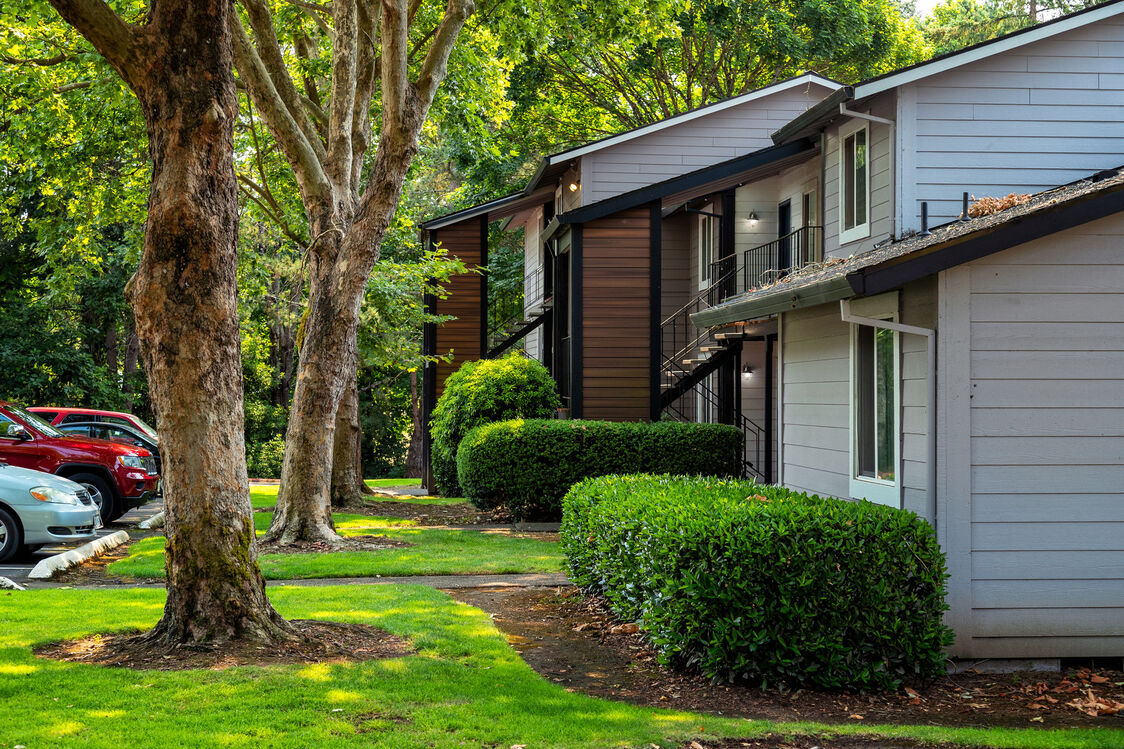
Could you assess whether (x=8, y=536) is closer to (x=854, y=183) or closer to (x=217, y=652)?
(x=217, y=652)

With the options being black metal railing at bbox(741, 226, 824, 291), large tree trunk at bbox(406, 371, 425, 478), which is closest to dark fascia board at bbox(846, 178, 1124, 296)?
black metal railing at bbox(741, 226, 824, 291)

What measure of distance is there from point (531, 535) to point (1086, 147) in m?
9.89

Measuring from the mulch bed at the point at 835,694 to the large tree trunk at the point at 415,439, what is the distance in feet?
105

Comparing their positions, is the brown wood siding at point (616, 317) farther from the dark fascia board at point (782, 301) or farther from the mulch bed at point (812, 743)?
the mulch bed at point (812, 743)

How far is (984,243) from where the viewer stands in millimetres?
7789

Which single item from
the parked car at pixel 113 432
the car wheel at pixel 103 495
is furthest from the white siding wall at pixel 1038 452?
the parked car at pixel 113 432

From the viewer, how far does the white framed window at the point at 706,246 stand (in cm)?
2189

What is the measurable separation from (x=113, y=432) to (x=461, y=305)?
861 centimetres

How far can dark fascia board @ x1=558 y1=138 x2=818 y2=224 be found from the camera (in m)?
17.6

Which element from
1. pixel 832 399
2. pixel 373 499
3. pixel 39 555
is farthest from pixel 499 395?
pixel 832 399

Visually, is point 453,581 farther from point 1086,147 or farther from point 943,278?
point 1086,147

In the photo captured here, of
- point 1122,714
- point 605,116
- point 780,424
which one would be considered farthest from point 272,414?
point 1122,714

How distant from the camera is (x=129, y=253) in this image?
72.6 ft

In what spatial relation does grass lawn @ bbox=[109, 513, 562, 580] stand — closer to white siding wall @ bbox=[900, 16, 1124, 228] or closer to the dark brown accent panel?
white siding wall @ bbox=[900, 16, 1124, 228]
